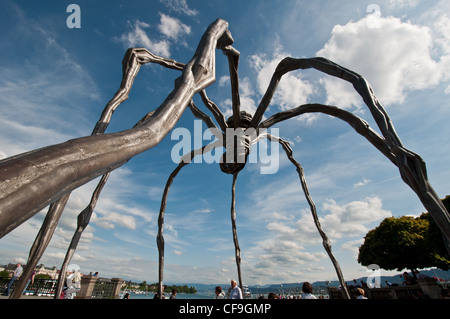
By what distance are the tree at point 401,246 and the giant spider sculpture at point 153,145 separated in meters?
27.5

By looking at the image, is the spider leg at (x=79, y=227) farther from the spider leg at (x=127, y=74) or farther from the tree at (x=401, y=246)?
the tree at (x=401, y=246)

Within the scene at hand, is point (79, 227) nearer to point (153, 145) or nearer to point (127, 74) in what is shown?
point (127, 74)

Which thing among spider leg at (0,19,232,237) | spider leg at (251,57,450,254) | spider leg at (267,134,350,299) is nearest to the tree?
spider leg at (267,134,350,299)

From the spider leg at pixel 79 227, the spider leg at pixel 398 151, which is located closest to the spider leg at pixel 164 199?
the spider leg at pixel 79 227

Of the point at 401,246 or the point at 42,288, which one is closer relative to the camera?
the point at 42,288

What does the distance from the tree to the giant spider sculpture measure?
27478 mm

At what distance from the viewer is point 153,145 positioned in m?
1.23

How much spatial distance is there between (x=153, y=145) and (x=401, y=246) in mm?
34079

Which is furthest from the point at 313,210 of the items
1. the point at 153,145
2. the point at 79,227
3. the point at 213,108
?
the point at 153,145

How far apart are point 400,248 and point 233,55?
3197cm

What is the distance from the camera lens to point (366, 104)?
326cm

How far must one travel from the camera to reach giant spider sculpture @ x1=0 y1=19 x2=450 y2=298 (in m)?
0.71

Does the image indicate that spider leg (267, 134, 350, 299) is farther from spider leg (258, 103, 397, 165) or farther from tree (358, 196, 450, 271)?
tree (358, 196, 450, 271)
